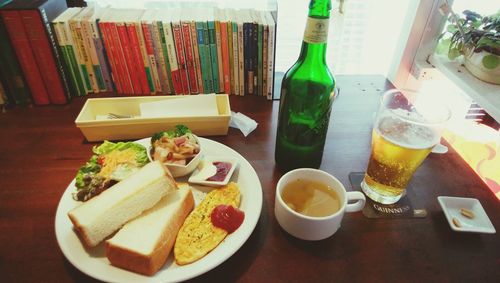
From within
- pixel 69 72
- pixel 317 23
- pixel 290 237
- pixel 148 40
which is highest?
pixel 317 23

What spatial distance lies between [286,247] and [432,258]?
0.28 meters

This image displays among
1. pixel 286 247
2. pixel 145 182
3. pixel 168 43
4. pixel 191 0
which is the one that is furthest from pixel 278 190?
pixel 191 0

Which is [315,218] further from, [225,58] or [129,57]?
[129,57]

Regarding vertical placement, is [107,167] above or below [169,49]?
below

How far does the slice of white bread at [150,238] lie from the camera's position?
0.52 metres

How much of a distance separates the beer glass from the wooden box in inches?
15.0

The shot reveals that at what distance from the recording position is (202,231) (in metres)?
0.59

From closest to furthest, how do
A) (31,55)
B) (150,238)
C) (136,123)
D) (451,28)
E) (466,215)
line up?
1. (150,238)
2. (466,215)
3. (136,123)
4. (31,55)
5. (451,28)

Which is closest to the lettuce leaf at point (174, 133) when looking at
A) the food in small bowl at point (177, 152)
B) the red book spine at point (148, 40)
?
the food in small bowl at point (177, 152)

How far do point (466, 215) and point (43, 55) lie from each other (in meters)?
1.18

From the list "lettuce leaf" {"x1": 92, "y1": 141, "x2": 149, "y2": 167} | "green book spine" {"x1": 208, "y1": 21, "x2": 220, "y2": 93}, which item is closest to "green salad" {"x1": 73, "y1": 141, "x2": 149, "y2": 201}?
"lettuce leaf" {"x1": 92, "y1": 141, "x2": 149, "y2": 167}

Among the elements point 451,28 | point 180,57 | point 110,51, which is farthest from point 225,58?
point 451,28

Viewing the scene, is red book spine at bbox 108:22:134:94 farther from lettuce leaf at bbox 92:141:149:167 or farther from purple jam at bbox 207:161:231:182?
purple jam at bbox 207:161:231:182

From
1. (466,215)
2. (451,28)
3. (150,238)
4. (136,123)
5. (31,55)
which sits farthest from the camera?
(451,28)
